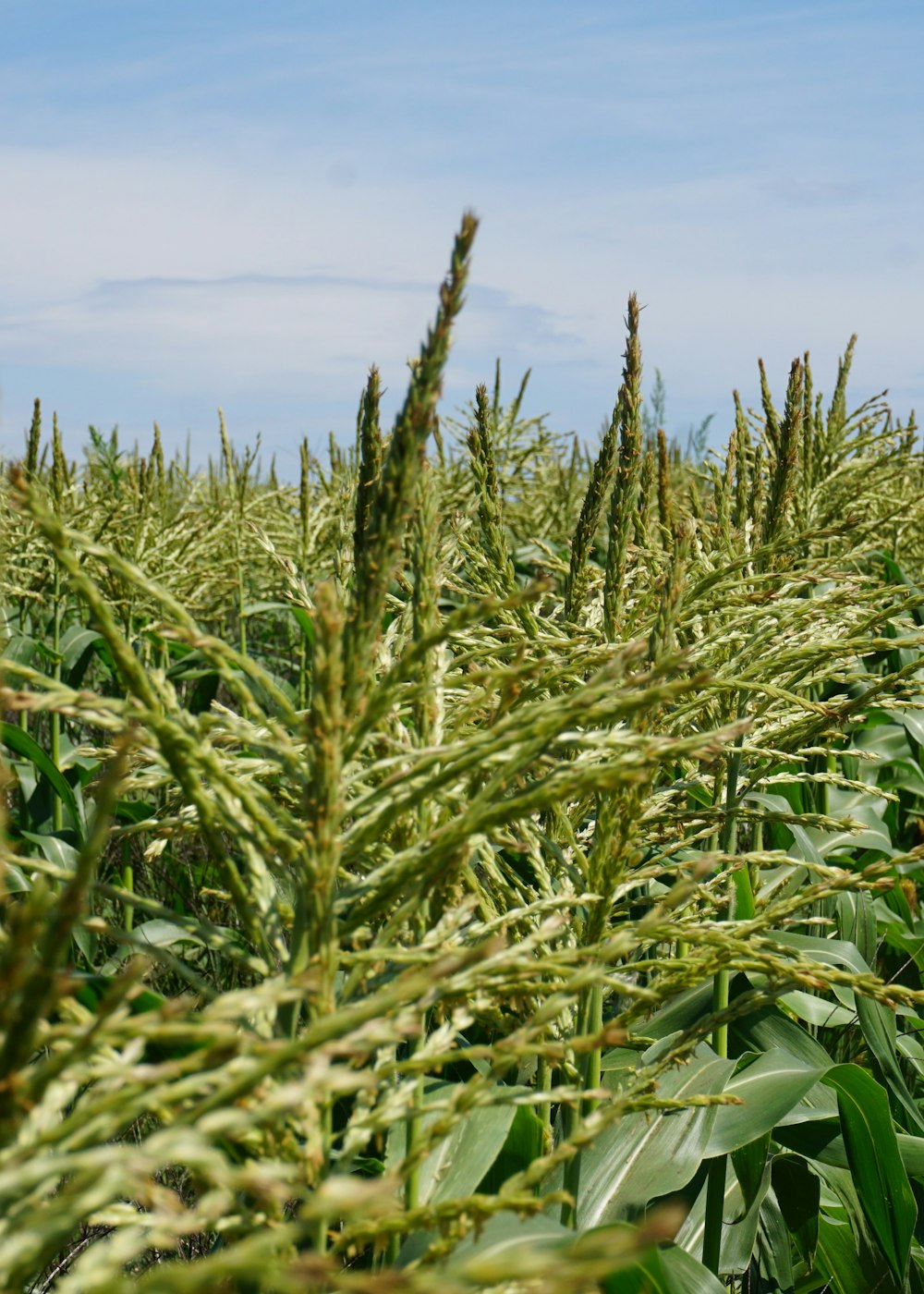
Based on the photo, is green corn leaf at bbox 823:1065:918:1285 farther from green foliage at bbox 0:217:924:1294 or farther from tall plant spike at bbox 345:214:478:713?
tall plant spike at bbox 345:214:478:713

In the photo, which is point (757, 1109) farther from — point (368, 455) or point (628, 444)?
point (368, 455)

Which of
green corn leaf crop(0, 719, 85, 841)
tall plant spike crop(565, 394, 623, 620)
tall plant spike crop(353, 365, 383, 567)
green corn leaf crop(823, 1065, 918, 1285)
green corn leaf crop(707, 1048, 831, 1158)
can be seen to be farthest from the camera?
green corn leaf crop(0, 719, 85, 841)

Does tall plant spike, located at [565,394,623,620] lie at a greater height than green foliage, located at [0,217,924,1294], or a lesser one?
greater

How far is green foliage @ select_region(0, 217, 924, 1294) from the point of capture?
0.80 metres

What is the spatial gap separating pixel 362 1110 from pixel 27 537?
13.6 feet

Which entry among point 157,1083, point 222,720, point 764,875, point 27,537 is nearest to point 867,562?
point 764,875

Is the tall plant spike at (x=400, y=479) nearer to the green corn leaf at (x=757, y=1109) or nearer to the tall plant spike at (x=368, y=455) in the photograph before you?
the tall plant spike at (x=368, y=455)

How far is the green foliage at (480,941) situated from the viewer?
31.4 inches

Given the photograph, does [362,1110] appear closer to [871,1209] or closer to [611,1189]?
[611,1189]

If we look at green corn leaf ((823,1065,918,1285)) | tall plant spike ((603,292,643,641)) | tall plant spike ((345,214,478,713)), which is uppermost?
tall plant spike ((603,292,643,641))

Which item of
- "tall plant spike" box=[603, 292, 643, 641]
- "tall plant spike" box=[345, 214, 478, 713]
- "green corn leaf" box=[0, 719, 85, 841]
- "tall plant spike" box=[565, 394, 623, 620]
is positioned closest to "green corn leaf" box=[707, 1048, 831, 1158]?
"tall plant spike" box=[565, 394, 623, 620]

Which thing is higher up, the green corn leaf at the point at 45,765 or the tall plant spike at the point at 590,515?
the tall plant spike at the point at 590,515

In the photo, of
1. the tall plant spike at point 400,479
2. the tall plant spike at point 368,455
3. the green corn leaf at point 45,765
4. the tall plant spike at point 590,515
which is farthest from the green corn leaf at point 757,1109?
the green corn leaf at point 45,765

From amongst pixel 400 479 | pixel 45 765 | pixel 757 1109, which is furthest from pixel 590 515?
pixel 45 765
